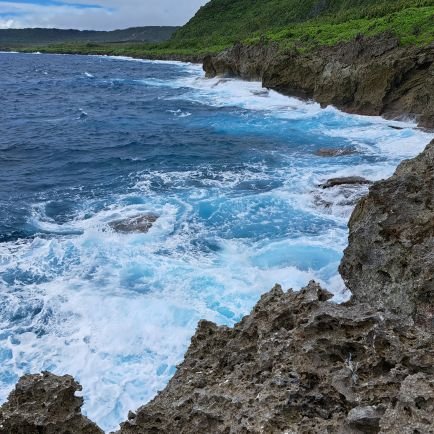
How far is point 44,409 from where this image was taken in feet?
21.0

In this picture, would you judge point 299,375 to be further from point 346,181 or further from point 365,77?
point 365,77

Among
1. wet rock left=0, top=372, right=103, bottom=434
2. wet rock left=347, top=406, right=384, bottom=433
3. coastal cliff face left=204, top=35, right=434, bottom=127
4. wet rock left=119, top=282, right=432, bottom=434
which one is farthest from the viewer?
coastal cliff face left=204, top=35, right=434, bottom=127

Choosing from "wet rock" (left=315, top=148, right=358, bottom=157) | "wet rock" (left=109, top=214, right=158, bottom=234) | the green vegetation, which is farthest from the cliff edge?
the green vegetation

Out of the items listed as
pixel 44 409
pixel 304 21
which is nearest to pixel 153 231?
pixel 44 409

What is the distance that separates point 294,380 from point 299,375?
132mm

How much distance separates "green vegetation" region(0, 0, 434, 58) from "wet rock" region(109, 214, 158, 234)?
27404 millimetres

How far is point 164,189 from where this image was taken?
22.4 meters

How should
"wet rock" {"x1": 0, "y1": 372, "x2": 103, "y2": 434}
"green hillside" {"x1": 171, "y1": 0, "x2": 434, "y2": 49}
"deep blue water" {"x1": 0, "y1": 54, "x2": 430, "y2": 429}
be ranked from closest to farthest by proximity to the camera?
"wet rock" {"x1": 0, "y1": 372, "x2": 103, "y2": 434}, "deep blue water" {"x1": 0, "y1": 54, "x2": 430, "y2": 429}, "green hillside" {"x1": 171, "y1": 0, "x2": 434, "y2": 49}

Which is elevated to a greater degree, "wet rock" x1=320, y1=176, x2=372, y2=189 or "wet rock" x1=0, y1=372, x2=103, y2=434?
"wet rock" x1=0, y1=372, x2=103, y2=434

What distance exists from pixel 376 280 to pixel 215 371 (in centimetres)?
433

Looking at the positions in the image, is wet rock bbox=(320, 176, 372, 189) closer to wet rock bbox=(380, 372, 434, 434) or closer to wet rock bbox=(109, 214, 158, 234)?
wet rock bbox=(109, 214, 158, 234)

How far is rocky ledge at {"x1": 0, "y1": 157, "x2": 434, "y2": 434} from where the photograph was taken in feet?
17.3

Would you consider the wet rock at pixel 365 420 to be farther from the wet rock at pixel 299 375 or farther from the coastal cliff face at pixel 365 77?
the coastal cliff face at pixel 365 77

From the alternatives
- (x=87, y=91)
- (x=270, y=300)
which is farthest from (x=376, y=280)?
(x=87, y=91)
